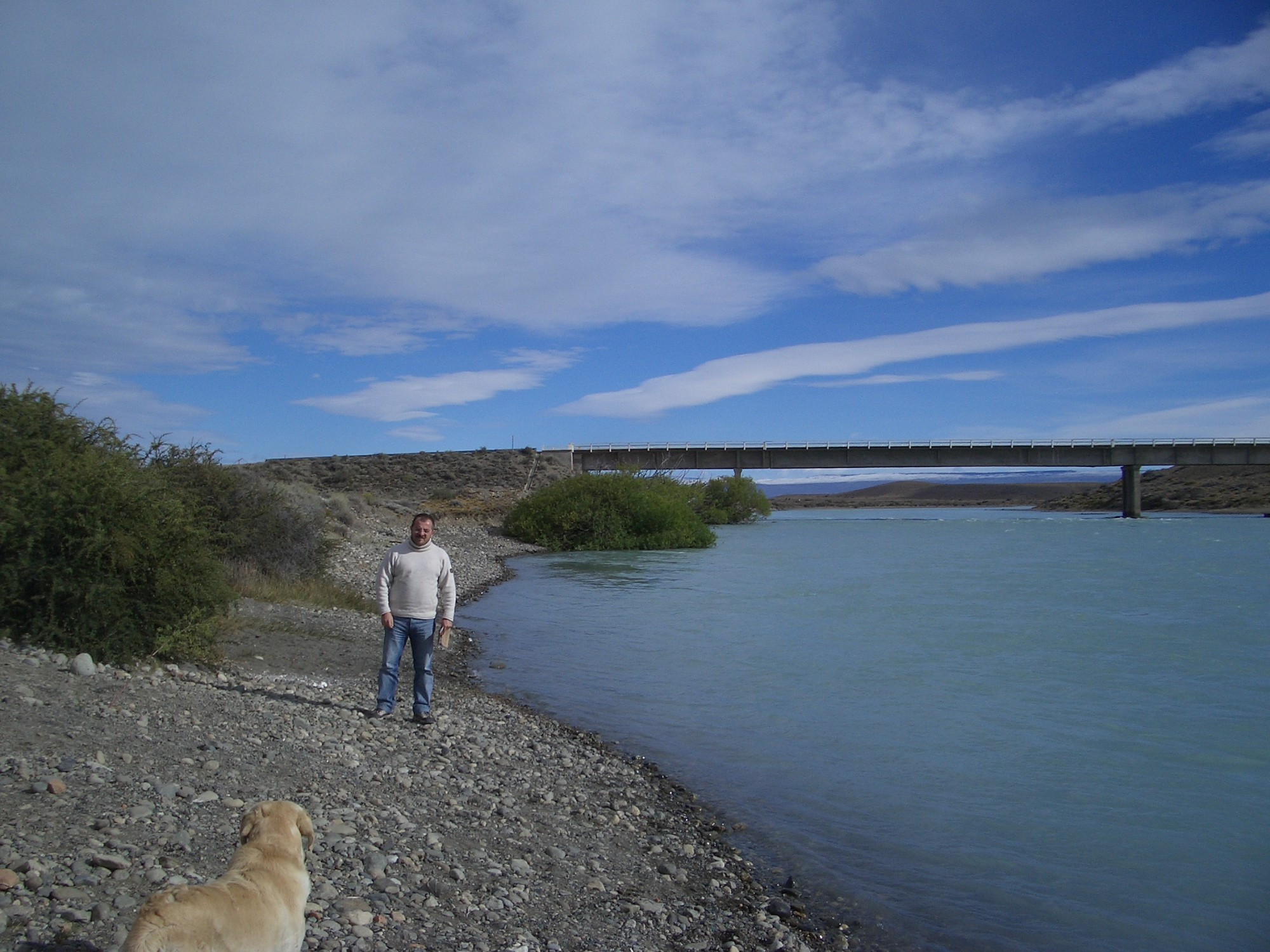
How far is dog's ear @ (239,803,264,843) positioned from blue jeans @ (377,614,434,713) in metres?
4.75

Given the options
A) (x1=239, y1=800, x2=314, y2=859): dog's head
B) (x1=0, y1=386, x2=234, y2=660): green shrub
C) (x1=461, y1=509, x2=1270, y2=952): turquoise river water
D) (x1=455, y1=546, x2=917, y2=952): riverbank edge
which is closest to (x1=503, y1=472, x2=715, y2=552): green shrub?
(x1=461, y1=509, x2=1270, y2=952): turquoise river water

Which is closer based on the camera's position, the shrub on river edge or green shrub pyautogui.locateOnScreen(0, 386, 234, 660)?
green shrub pyautogui.locateOnScreen(0, 386, 234, 660)

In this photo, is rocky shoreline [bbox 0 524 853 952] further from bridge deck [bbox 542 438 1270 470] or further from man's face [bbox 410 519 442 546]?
bridge deck [bbox 542 438 1270 470]

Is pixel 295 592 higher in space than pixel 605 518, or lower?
lower

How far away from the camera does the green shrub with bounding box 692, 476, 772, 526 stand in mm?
66875

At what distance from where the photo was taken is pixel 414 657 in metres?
9.05

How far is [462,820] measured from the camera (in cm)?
683

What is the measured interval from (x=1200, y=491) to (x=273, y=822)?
10224cm

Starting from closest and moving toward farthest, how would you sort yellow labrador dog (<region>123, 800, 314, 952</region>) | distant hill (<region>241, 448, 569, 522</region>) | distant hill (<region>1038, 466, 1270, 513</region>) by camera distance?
yellow labrador dog (<region>123, 800, 314, 952</region>), distant hill (<region>241, 448, 569, 522</region>), distant hill (<region>1038, 466, 1270, 513</region>)

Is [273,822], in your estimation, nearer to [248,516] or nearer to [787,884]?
[787,884]

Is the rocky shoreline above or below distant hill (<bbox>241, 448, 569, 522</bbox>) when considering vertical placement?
below

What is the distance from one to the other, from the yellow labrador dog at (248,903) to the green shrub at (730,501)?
60943 millimetres

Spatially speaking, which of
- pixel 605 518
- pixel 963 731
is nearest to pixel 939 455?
pixel 605 518

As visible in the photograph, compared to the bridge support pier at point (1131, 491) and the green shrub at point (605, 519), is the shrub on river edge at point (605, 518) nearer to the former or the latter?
the green shrub at point (605, 519)
